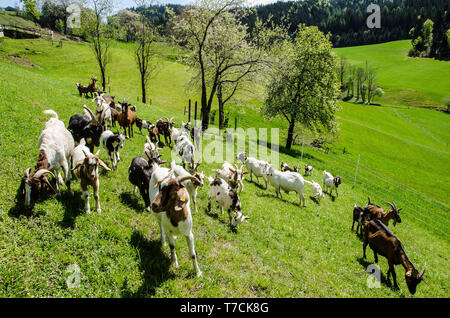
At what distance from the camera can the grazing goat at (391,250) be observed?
788 cm

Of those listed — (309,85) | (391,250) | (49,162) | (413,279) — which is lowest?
(413,279)

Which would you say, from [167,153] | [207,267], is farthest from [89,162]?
[167,153]

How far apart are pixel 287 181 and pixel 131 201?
9119 millimetres

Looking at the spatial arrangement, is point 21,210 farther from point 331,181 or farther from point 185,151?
point 331,181

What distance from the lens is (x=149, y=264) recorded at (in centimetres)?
610

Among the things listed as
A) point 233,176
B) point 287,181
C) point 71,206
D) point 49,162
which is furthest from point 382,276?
point 49,162

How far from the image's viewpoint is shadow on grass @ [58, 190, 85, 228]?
651 cm

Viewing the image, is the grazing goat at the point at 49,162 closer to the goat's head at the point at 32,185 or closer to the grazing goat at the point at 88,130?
the goat's head at the point at 32,185

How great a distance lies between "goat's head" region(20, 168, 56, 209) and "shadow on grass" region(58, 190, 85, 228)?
Result: 2.72 feet

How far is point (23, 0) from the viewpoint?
262ft

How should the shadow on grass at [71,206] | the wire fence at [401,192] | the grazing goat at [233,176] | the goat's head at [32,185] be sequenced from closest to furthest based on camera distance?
1. the goat's head at [32,185]
2. the shadow on grass at [71,206]
3. the grazing goat at [233,176]
4. the wire fence at [401,192]

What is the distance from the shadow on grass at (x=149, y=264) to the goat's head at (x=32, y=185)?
9.10 ft

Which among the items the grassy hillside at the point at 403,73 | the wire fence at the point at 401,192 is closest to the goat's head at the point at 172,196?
the wire fence at the point at 401,192
